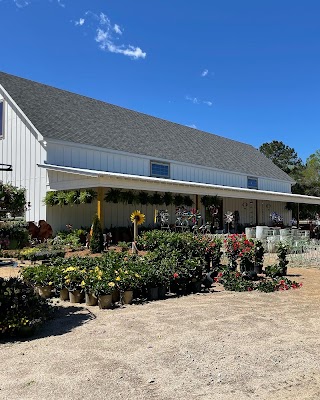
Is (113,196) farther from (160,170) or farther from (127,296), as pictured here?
(127,296)

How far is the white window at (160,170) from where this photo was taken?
2442 cm

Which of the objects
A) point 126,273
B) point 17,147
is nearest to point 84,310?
point 126,273

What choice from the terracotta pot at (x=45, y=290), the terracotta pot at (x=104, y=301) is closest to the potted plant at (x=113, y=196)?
the terracotta pot at (x=45, y=290)

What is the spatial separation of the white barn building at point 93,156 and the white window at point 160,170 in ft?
0.20

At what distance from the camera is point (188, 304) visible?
8.00 m

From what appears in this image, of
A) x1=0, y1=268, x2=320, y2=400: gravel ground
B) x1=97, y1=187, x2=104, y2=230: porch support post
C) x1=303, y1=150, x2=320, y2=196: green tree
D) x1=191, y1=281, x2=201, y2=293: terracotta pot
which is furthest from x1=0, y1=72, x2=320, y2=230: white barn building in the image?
x1=303, y1=150, x2=320, y2=196: green tree

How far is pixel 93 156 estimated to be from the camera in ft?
69.5

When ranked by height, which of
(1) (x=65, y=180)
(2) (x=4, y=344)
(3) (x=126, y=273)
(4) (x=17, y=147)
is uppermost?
(4) (x=17, y=147)

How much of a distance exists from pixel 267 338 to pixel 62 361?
2796 mm

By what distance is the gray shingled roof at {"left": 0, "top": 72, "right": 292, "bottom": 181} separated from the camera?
21.0 meters

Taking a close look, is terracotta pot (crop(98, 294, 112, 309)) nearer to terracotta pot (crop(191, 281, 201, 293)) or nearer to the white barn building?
terracotta pot (crop(191, 281, 201, 293))

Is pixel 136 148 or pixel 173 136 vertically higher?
pixel 173 136

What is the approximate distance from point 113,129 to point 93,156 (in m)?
3.71

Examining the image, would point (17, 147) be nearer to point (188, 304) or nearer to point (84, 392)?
point (188, 304)
